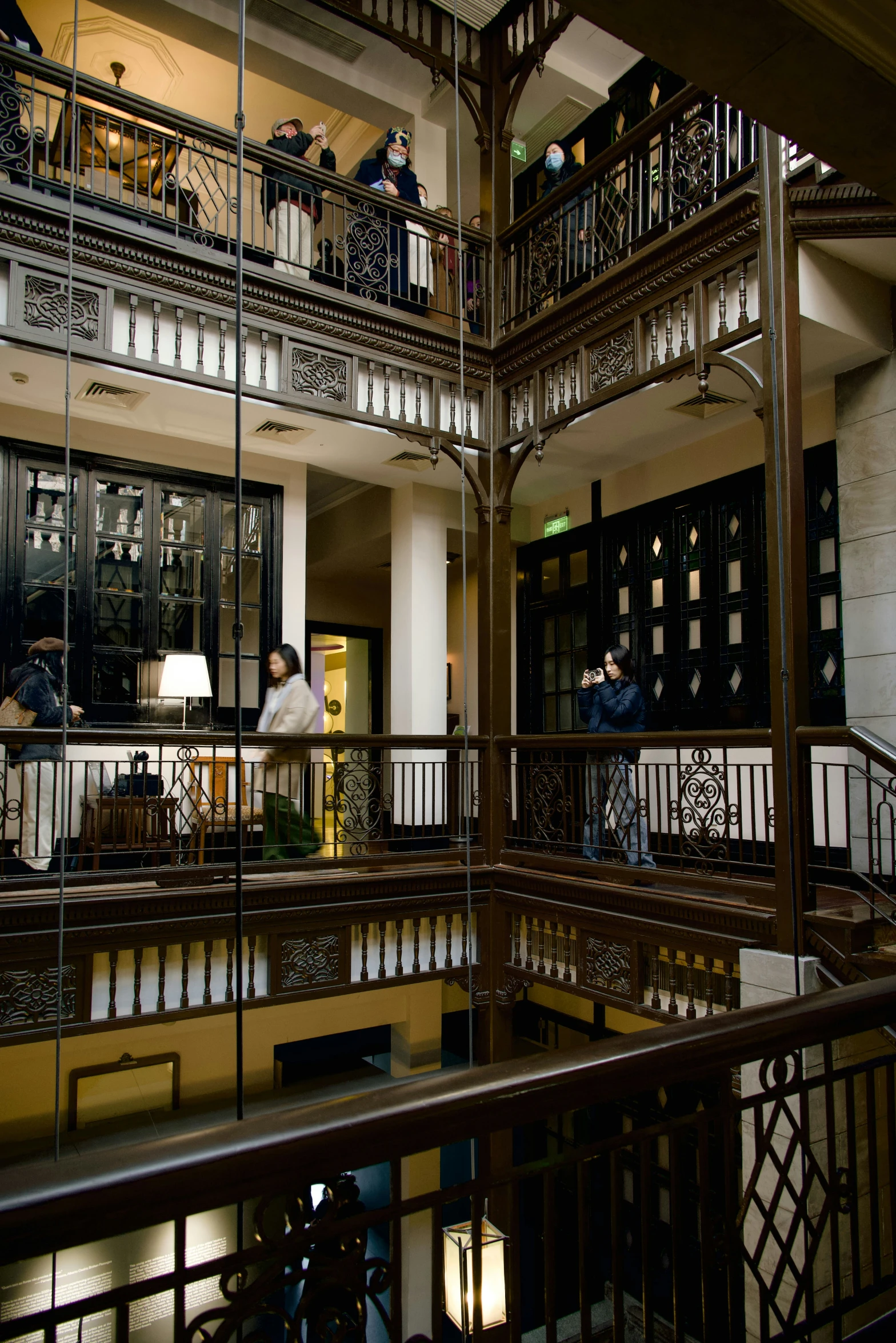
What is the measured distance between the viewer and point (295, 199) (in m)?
6.54

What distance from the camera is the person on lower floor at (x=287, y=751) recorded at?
5.76m

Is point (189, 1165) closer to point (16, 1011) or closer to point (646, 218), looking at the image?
point (16, 1011)

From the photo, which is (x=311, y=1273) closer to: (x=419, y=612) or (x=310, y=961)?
(x=310, y=961)

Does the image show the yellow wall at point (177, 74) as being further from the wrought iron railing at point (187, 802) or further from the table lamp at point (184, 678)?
the wrought iron railing at point (187, 802)

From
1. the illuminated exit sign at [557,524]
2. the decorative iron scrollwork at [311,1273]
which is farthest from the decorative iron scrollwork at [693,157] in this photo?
the decorative iron scrollwork at [311,1273]

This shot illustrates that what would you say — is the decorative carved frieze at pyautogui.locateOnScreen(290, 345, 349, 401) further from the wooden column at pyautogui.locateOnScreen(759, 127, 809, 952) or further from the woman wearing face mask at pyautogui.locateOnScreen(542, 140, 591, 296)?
the wooden column at pyautogui.locateOnScreen(759, 127, 809, 952)

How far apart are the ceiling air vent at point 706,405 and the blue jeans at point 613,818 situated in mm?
2559

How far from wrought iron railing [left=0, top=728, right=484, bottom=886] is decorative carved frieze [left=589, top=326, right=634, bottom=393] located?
2713mm

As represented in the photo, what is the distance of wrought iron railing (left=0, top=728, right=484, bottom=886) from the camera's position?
4973mm

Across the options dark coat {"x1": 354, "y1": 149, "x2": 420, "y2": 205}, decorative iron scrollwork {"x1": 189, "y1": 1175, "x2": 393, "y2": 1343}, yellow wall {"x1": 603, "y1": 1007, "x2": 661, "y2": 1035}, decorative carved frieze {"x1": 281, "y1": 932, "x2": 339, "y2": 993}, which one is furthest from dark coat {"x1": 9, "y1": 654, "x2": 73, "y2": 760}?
yellow wall {"x1": 603, "y1": 1007, "x2": 661, "y2": 1035}

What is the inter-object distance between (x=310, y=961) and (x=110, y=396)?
4.13 meters

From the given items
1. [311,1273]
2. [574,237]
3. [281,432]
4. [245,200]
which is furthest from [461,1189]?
[245,200]

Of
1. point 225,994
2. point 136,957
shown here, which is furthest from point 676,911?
point 136,957

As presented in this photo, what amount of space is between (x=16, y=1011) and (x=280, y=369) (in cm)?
433
